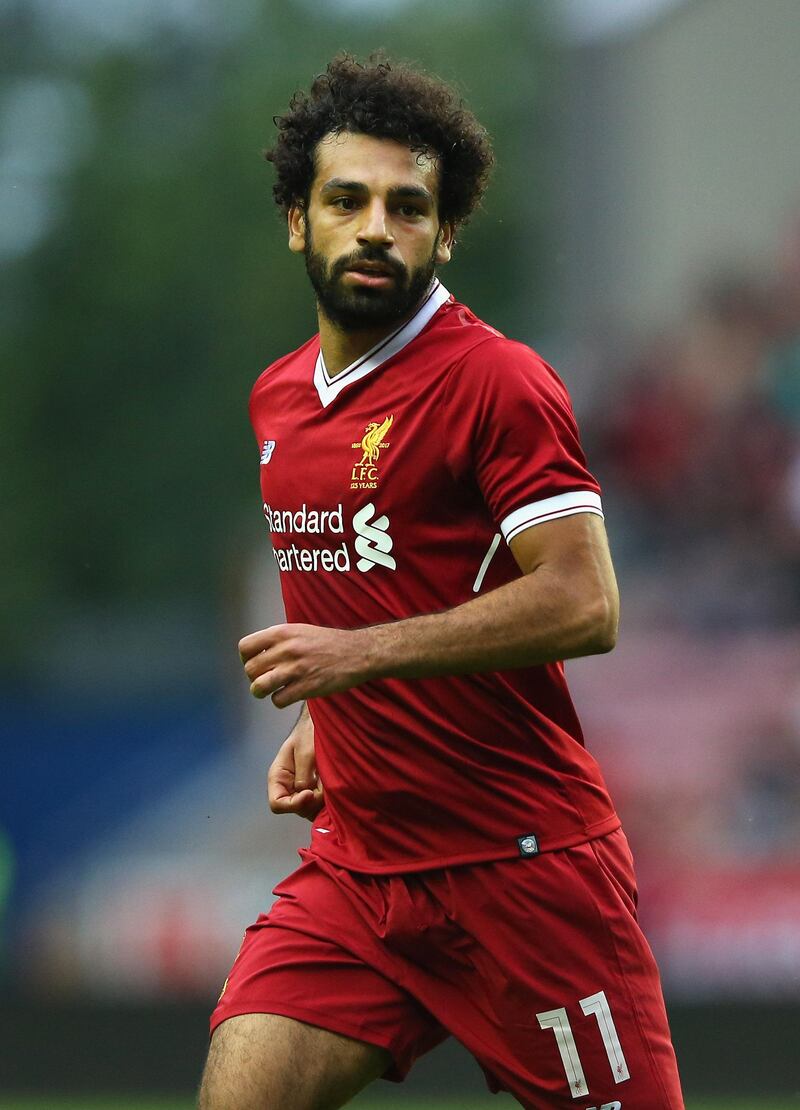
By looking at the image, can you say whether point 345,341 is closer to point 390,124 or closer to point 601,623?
point 390,124

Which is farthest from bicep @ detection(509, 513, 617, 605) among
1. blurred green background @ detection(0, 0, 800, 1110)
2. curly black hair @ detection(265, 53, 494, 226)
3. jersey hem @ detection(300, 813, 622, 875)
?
blurred green background @ detection(0, 0, 800, 1110)

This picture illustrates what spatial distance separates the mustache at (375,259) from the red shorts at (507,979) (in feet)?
3.79

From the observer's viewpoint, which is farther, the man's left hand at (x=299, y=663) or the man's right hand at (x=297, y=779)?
the man's right hand at (x=297, y=779)

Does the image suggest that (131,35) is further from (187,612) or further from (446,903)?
(446,903)

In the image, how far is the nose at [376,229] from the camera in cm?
350

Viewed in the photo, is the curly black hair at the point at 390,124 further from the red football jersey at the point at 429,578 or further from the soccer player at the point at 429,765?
the red football jersey at the point at 429,578

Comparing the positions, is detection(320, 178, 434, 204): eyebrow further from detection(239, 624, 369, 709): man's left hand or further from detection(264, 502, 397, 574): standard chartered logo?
detection(239, 624, 369, 709): man's left hand

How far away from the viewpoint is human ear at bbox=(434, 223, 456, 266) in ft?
12.1

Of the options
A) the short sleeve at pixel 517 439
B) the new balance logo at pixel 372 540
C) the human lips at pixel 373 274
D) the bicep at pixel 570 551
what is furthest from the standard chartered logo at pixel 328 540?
the human lips at pixel 373 274

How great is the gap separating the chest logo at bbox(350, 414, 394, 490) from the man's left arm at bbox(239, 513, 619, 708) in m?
0.35

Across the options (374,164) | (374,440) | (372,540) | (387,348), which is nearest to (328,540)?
(372,540)

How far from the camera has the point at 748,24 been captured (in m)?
12.5

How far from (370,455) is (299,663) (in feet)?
1.78

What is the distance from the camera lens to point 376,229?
138 inches
